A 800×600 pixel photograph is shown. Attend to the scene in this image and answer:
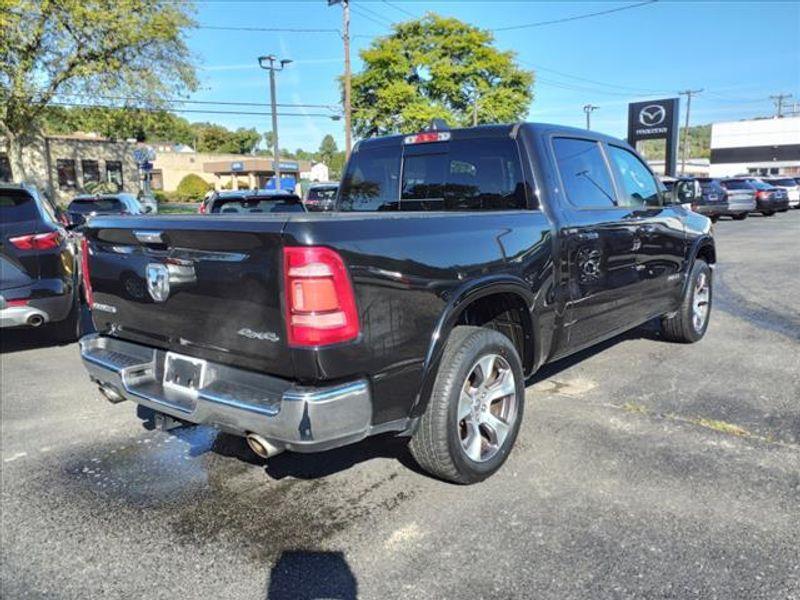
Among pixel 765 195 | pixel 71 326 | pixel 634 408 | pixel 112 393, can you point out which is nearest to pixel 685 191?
pixel 634 408

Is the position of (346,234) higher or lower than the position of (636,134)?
lower

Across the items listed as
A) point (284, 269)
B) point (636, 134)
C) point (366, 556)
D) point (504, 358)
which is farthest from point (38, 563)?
point (636, 134)

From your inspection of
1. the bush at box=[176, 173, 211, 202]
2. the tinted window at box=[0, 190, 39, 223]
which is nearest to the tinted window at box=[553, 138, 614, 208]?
the tinted window at box=[0, 190, 39, 223]

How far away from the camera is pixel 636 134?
30.4m

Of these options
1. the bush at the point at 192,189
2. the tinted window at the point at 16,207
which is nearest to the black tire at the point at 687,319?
the tinted window at the point at 16,207

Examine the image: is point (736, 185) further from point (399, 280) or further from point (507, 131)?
point (399, 280)

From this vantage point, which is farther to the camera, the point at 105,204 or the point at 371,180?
the point at 105,204

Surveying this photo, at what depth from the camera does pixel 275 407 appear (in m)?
2.67

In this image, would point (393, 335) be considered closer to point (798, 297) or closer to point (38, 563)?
point (38, 563)

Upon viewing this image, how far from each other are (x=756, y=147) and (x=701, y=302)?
88.7m

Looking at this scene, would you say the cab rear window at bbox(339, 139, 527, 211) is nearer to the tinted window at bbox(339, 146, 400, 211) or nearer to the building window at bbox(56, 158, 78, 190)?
the tinted window at bbox(339, 146, 400, 211)

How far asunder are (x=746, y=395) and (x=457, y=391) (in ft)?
9.10

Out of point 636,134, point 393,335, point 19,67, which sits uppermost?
point 19,67

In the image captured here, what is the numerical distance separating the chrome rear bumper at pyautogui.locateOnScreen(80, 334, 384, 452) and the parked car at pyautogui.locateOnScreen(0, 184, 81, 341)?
3588mm
